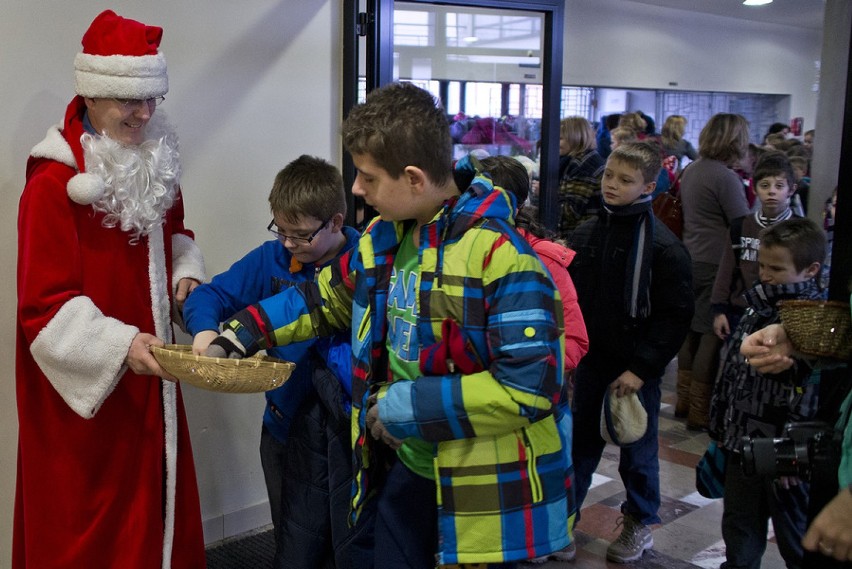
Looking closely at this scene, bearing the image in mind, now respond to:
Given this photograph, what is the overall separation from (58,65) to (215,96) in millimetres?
552

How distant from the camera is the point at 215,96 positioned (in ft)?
9.73

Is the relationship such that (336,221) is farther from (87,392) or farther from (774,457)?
(774,457)

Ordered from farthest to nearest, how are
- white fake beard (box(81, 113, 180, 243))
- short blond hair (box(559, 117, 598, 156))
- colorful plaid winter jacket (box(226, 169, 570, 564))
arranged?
1. short blond hair (box(559, 117, 598, 156))
2. white fake beard (box(81, 113, 180, 243))
3. colorful plaid winter jacket (box(226, 169, 570, 564))

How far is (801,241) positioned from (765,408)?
1.83 ft

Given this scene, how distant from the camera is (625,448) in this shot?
3.19m

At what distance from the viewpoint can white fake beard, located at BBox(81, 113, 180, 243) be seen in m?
2.21

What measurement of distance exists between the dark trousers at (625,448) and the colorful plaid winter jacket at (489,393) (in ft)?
4.81

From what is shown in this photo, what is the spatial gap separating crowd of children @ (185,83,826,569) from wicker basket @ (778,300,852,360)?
31 centimetres

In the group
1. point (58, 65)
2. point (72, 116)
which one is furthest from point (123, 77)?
point (58, 65)

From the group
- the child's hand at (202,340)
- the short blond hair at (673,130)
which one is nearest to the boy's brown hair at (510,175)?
the child's hand at (202,340)

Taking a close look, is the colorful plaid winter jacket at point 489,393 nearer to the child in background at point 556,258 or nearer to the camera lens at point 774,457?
the camera lens at point 774,457

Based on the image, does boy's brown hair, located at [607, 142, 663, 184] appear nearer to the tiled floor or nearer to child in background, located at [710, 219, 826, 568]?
child in background, located at [710, 219, 826, 568]

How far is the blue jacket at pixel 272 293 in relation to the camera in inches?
89.1

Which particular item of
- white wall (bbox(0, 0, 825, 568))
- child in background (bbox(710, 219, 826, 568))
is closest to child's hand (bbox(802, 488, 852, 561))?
child in background (bbox(710, 219, 826, 568))
